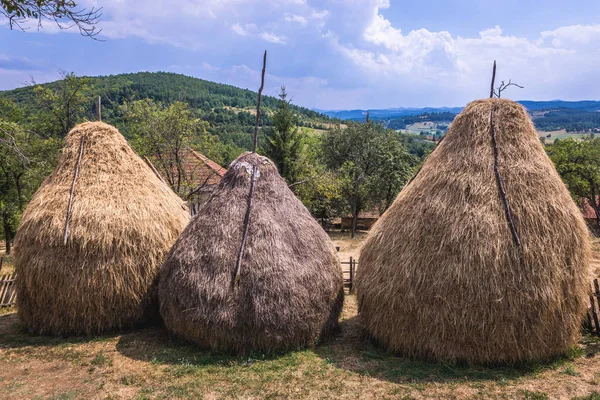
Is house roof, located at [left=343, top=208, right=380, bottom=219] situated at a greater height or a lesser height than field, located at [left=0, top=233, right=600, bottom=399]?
lesser

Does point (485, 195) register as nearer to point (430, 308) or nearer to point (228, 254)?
point (430, 308)

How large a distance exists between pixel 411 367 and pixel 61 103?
65.5 feet

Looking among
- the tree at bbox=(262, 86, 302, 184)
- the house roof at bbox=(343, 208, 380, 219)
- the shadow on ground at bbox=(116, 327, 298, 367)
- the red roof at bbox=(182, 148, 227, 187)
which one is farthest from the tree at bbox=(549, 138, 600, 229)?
the shadow on ground at bbox=(116, 327, 298, 367)

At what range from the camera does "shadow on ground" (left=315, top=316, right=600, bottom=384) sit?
6.43m

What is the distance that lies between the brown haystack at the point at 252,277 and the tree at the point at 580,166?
22920mm

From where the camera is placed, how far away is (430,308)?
6.70 meters

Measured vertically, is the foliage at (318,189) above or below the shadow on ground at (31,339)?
above

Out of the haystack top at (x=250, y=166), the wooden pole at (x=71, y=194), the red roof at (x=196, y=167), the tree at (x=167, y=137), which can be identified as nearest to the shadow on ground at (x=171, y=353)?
the wooden pole at (x=71, y=194)

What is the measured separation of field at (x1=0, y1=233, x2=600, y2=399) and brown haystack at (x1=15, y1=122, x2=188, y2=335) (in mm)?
704

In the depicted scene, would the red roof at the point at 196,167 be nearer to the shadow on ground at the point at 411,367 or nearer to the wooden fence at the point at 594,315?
the shadow on ground at the point at 411,367

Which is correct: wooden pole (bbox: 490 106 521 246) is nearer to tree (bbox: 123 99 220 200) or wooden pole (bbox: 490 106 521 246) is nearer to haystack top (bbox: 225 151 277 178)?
haystack top (bbox: 225 151 277 178)

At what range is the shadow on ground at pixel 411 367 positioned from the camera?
643 centimetres

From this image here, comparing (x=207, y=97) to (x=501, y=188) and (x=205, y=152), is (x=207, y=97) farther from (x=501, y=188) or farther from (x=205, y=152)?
(x=501, y=188)

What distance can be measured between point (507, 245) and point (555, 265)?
87 cm
